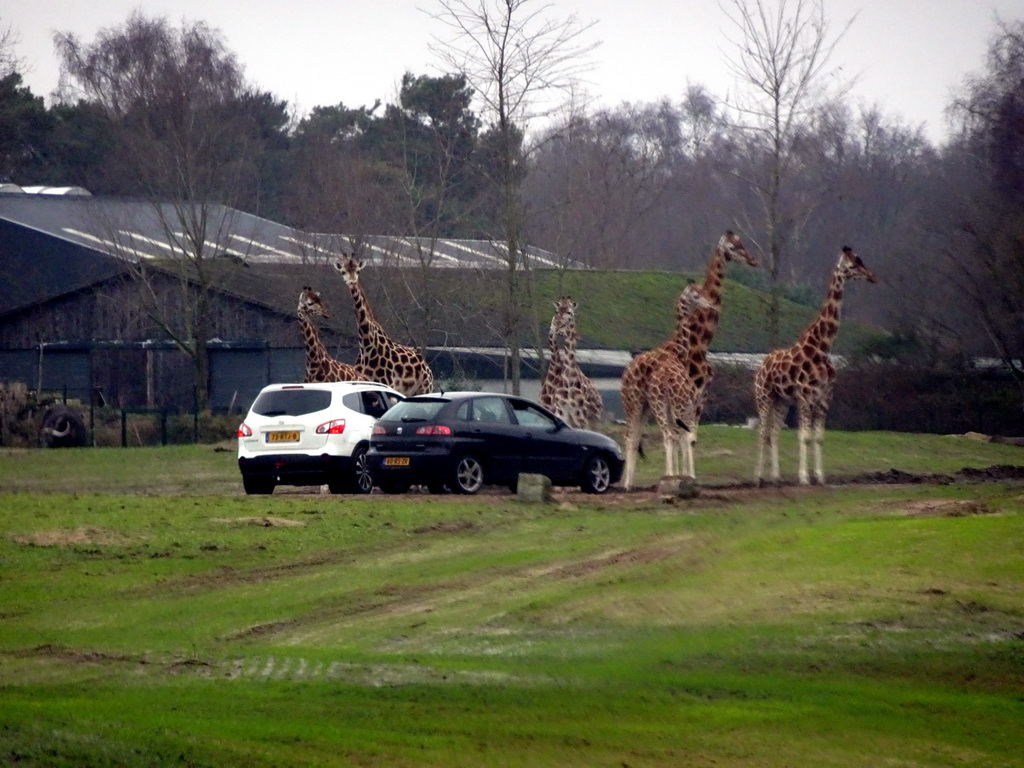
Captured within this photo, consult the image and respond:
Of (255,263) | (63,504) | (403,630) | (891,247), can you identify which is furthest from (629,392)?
(891,247)

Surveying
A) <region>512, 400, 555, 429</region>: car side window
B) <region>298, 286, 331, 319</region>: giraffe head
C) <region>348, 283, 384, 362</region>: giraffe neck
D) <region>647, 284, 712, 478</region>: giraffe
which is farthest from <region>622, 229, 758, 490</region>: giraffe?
<region>298, 286, 331, 319</region>: giraffe head

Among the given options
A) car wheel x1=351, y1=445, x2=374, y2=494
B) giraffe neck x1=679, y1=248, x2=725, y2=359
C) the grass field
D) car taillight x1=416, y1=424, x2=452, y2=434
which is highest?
giraffe neck x1=679, y1=248, x2=725, y2=359

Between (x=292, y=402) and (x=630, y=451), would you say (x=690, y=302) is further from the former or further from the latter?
(x=292, y=402)

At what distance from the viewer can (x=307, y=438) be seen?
24.1 metres

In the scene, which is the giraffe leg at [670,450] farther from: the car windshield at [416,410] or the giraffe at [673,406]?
the car windshield at [416,410]

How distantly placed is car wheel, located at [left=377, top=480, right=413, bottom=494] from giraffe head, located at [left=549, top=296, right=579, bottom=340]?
6036 millimetres

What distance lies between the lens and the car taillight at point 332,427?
24078mm

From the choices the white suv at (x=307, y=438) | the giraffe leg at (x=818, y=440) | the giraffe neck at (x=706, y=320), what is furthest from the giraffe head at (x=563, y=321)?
the giraffe leg at (x=818, y=440)

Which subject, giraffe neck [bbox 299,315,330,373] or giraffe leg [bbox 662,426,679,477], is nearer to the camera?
giraffe leg [bbox 662,426,679,477]

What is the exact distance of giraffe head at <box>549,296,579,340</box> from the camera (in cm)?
2961

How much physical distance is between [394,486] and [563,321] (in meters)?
6.89

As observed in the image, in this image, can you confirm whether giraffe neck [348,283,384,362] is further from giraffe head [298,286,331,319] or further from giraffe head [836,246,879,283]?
giraffe head [836,246,879,283]

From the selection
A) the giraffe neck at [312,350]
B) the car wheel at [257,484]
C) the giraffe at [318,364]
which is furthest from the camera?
the giraffe neck at [312,350]

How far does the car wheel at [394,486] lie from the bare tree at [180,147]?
72.8 feet
